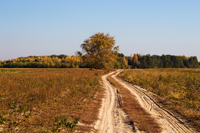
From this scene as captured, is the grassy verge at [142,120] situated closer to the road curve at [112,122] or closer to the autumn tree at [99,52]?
the road curve at [112,122]

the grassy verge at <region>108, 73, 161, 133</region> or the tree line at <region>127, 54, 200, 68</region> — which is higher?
the tree line at <region>127, 54, 200, 68</region>

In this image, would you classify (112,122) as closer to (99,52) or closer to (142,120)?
(142,120)

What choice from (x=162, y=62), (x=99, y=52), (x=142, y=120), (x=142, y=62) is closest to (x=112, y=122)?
(x=142, y=120)

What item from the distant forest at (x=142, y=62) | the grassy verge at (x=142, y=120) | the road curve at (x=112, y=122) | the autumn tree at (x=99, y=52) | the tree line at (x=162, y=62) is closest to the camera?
the road curve at (x=112, y=122)

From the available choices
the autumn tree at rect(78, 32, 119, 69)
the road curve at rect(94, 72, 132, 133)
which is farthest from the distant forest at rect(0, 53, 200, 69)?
the road curve at rect(94, 72, 132, 133)

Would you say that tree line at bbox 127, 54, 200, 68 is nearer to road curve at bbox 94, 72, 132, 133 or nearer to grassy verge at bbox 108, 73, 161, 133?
grassy verge at bbox 108, 73, 161, 133

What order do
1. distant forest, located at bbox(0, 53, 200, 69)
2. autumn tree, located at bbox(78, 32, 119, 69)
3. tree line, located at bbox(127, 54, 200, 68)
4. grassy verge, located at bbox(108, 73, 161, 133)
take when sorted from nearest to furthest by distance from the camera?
1. grassy verge, located at bbox(108, 73, 161, 133)
2. autumn tree, located at bbox(78, 32, 119, 69)
3. distant forest, located at bbox(0, 53, 200, 69)
4. tree line, located at bbox(127, 54, 200, 68)

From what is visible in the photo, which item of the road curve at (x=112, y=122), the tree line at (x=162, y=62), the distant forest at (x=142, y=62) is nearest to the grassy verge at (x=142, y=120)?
the road curve at (x=112, y=122)

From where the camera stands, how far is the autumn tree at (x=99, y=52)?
47.4 meters

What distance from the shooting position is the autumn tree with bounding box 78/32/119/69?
4739 centimetres

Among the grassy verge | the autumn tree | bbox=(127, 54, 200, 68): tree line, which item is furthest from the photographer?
bbox=(127, 54, 200, 68): tree line

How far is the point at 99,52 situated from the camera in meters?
47.5

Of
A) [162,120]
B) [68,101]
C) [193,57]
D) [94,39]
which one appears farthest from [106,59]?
[193,57]

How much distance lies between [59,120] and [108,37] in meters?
45.1
